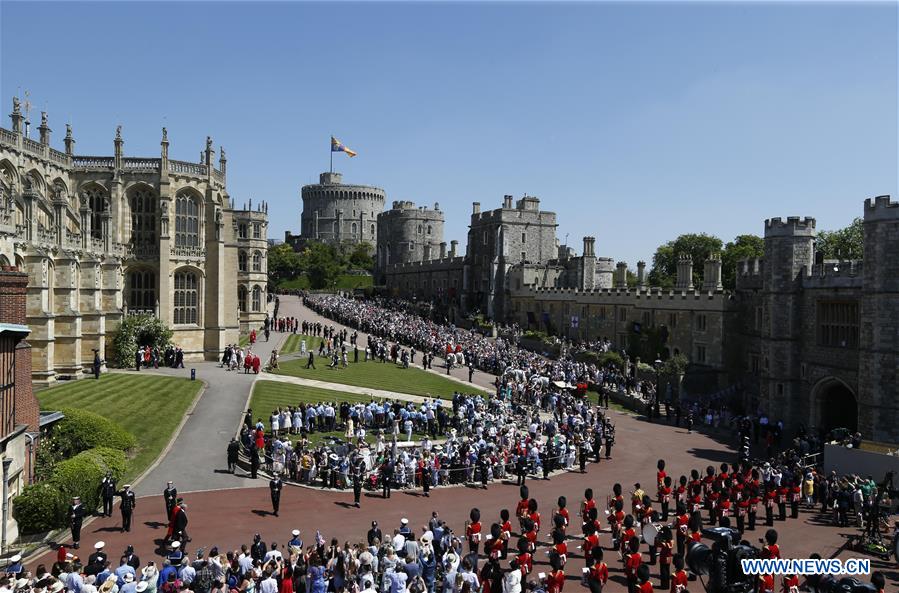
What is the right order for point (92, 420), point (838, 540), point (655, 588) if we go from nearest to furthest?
point (655, 588)
point (838, 540)
point (92, 420)

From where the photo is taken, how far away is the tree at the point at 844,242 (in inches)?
2918

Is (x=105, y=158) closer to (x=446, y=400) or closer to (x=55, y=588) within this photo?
(x=446, y=400)

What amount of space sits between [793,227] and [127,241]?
4029 centimetres

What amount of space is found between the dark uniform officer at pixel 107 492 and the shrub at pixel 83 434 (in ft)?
11.5

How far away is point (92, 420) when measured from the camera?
24.1m

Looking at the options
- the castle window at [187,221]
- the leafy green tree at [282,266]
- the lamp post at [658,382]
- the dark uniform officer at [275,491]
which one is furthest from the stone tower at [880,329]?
the leafy green tree at [282,266]

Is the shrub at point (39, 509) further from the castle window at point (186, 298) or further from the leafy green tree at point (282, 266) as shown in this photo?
the leafy green tree at point (282, 266)

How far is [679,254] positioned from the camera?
81.6 meters

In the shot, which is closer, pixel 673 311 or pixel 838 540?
pixel 838 540

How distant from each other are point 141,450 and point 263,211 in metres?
42.9

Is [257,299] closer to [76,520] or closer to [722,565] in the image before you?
[76,520]

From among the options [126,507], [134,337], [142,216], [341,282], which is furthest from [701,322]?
[341,282]

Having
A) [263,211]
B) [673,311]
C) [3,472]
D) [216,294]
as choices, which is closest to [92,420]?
[3,472]

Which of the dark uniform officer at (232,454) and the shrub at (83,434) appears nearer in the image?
the shrub at (83,434)
